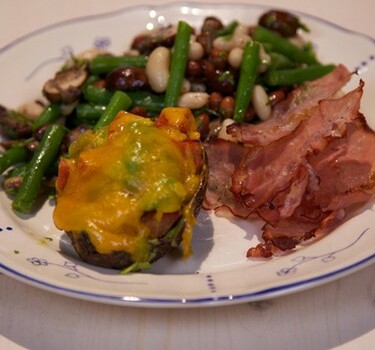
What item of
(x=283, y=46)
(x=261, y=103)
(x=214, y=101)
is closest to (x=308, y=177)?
(x=261, y=103)

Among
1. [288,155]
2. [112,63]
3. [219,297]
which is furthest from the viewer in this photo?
[112,63]

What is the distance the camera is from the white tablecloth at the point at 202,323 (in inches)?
106

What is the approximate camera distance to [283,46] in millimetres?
4367

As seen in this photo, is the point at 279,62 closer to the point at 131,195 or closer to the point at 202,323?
the point at 131,195

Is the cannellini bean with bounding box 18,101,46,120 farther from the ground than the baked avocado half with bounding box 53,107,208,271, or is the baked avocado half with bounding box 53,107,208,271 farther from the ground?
the baked avocado half with bounding box 53,107,208,271

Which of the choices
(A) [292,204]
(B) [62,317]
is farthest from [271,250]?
(B) [62,317]

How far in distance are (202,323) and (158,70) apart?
1.80 m

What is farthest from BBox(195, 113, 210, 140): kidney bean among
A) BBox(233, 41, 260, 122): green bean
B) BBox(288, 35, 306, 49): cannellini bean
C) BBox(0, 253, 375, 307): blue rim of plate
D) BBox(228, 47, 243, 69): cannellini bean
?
BBox(0, 253, 375, 307): blue rim of plate

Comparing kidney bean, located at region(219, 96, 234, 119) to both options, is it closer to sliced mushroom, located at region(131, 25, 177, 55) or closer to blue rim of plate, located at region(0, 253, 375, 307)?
sliced mushroom, located at region(131, 25, 177, 55)

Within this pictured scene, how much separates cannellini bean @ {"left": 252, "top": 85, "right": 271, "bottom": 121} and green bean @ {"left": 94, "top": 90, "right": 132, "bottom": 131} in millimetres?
792

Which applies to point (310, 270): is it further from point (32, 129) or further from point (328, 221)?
point (32, 129)

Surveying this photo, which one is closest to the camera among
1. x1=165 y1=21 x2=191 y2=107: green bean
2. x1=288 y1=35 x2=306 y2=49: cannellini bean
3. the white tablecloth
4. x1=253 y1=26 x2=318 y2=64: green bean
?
the white tablecloth

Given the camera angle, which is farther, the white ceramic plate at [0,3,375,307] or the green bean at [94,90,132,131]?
the green bean at [94,90,132,131]

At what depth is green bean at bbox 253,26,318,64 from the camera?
4320mm
